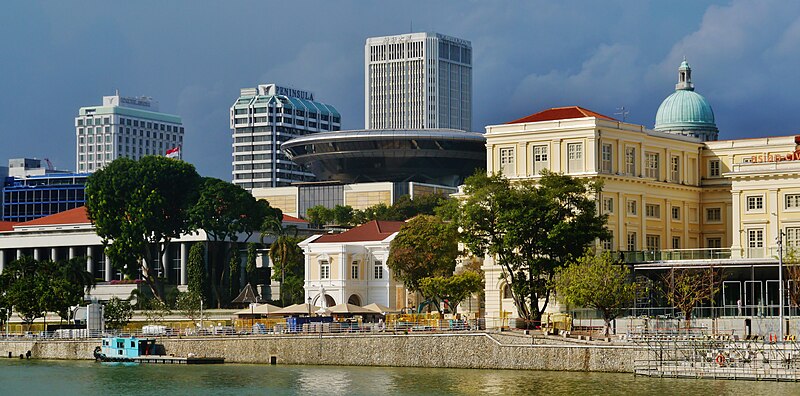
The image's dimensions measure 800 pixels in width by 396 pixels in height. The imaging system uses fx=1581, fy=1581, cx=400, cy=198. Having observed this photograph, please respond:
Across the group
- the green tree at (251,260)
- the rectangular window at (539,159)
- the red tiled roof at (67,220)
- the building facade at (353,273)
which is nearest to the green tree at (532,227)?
the rectangular window at (539,159)

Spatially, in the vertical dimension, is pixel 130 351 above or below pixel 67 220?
below

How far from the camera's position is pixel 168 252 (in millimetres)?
190500

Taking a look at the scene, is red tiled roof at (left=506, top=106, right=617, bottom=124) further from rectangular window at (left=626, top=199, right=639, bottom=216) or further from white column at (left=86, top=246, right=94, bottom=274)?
white column at (left=86, top=246, right=94, bottom=274)

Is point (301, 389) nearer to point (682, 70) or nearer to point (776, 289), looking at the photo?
point (776, 289)

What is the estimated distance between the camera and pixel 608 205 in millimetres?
122438

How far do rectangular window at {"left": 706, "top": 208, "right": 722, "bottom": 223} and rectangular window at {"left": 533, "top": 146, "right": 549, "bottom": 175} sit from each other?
16474 mm

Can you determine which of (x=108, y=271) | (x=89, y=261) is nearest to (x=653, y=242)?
(x=108, y=271)

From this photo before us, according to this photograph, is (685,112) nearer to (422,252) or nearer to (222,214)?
(422,252)

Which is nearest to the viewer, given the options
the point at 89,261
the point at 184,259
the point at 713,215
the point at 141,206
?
the point at 713,215

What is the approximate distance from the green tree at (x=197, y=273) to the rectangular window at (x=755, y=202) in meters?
67.5

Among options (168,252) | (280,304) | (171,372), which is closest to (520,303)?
(171,372)

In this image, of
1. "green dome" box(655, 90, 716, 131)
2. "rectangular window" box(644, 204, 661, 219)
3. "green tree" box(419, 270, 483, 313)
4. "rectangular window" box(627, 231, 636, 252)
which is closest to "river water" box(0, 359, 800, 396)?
"green tree" box(419, 270, 483, 313)

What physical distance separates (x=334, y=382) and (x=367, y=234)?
200 ft

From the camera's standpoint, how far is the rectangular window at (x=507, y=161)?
4985 inches
